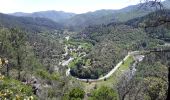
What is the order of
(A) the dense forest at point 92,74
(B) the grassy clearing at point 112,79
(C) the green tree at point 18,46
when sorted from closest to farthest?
(A) the dense forest at point 92,74
(C) the green tree at point 18,46
(B) the grassy clearing at point 112,79

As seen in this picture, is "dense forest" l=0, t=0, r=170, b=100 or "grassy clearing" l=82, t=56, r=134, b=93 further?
"grassy clearing" l=82, t=56, r=134, b=93

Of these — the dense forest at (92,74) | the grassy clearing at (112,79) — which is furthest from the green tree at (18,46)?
the grassy clearing at (112,79)

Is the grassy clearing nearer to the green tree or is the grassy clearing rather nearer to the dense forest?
the dense forest

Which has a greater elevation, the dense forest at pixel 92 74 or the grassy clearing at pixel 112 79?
the dense forest at pixel 92 74

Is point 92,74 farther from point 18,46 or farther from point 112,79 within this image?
point 18,46

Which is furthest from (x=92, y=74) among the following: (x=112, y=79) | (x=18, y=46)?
(x=18, y=46)

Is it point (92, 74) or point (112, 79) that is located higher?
point (92, 74)

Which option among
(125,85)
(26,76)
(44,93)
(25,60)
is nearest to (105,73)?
(25,60)

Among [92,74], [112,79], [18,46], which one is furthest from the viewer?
[92,74]

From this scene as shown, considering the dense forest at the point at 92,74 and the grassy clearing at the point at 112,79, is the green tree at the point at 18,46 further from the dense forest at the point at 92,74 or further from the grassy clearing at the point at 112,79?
the grassy clearing at the point at 112,79

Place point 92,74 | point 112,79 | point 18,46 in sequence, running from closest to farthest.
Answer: point 18,46 → point 112,79 → point 92,74

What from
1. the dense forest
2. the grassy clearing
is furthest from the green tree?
the grassy clearing
